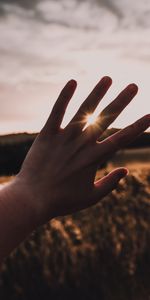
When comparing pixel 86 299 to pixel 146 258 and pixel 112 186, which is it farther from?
pixel 112 186

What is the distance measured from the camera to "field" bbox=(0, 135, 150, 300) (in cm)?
471

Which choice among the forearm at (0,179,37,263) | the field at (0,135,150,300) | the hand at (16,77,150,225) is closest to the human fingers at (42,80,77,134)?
the hand at (16,77,150,225)

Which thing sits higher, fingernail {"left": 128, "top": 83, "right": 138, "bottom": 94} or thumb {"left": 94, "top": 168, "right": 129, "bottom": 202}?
fingernail {"left": 128, "top": 83, "right": 138, "bottom": 94}

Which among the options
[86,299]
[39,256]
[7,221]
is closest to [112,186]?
[7,221]

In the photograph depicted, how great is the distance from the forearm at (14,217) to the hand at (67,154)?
0.02 meters

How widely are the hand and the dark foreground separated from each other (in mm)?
3274

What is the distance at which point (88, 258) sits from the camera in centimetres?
498

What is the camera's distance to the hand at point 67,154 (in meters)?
1.54

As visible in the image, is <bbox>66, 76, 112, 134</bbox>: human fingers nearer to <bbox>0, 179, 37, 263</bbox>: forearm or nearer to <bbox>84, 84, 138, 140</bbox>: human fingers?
<bbox>84, 84, 138, 140</bbox>: human fingers

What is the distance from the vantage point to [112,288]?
5113 mm

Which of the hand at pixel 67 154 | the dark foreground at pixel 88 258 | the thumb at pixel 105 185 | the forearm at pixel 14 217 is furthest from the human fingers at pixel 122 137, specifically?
the dark foreground at pixel 88 258

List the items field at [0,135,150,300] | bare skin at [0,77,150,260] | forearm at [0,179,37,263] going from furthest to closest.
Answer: field at [0,135,150,300] → bare skin at [0,77,150,260] → forearm at [0,179,37,263]

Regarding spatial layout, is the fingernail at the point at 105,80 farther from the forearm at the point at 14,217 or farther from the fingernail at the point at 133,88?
the forearm at the point at 14,217

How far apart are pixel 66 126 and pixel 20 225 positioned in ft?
1.16
